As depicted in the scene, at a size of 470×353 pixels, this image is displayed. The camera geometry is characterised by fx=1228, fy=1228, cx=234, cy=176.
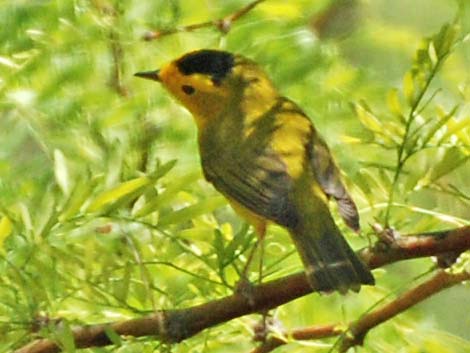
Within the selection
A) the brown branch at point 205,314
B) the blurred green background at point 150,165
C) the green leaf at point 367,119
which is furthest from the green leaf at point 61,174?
the green leaf at point 367,119

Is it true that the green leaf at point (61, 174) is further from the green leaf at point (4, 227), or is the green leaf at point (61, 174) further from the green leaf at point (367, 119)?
the green leaf at point (367, 119)

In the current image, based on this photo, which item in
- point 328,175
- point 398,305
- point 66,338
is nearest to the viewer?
point 66,338

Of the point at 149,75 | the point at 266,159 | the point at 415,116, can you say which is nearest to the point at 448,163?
the point at 415,116

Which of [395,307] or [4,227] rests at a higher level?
[4,227]

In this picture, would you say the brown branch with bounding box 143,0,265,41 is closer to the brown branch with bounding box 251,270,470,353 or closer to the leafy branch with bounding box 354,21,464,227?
the leafy branch with bounding box 354,21,464,227

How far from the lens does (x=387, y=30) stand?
1.15 m

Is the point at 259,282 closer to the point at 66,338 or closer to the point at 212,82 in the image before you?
the point at 66,338

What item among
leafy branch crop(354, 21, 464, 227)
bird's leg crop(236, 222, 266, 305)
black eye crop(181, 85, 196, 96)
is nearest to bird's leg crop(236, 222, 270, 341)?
bird's leg crop(236, 222, 266, 305)

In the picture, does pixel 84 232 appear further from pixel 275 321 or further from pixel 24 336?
pixel 275 321

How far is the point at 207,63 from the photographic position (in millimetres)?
1233

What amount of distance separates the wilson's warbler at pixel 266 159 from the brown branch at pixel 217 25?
0.04m

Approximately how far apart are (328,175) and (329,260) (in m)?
0.22

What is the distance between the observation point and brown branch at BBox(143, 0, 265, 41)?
0.98m

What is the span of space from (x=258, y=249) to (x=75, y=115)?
0.58ft
